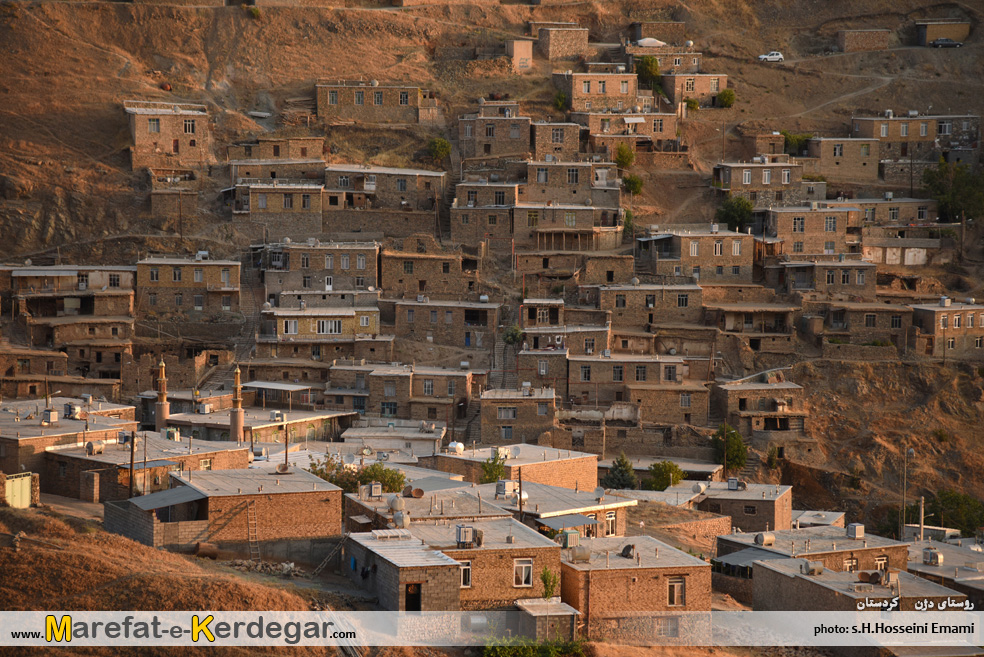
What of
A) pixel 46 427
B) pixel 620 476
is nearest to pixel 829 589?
pixel 620 476

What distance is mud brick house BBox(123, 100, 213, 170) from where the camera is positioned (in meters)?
63.1

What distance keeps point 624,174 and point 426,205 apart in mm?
7893

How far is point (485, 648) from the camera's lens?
29.6 metres

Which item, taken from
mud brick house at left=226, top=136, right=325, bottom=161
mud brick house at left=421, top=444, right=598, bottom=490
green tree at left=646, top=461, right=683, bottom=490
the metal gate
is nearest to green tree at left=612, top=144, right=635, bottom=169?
mud brick house at left=226, top=136, right=325, bottom=161

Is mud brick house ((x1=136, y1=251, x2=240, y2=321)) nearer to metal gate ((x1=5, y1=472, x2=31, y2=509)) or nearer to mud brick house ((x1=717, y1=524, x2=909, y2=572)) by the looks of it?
metal gate ((x1=5, y1=472, x2=31, y2=509))

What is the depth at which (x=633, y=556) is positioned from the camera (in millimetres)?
33031

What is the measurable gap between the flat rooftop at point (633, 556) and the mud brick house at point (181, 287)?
27389 millimetres

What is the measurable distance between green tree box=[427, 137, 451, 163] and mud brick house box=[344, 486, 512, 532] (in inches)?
1137

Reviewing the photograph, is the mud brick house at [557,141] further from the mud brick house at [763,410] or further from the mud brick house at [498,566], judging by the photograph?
the mud brick house at [498,566]

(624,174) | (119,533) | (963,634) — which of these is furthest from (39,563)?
(624,174)

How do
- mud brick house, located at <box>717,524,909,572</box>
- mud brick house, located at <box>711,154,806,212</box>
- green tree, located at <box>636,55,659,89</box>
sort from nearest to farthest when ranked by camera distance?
1. mud brick house, located at <box>717,524,909,572</box>
2. mud brick house, located at <box>711,154,806,212</box>
3. green tree, located at <box>636,55,659,89</box>

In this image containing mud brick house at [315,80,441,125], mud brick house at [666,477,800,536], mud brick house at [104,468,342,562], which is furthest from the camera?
mud brick house at [315,80,441,125]

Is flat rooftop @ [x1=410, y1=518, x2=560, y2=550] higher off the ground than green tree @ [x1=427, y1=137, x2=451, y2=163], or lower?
lower

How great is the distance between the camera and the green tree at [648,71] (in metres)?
70.4
